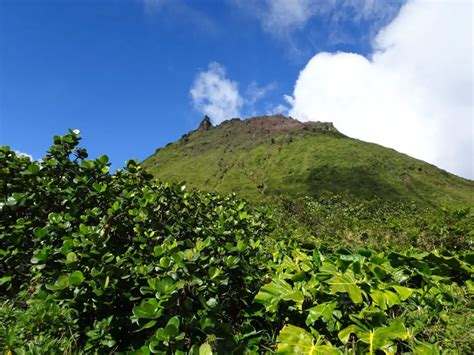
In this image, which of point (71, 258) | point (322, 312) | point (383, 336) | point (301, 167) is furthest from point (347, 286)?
point (301, 167)

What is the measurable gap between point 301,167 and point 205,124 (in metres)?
77.0

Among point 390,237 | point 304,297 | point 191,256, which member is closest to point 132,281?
point 191,256

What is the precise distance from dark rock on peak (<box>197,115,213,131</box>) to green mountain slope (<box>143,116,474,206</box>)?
16.1 meters

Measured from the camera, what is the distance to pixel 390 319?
267cm

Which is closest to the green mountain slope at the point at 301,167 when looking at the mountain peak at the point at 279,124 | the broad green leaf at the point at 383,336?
the mountain peak at the point at 279,124

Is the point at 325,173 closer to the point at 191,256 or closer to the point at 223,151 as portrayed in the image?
the point at 223,151

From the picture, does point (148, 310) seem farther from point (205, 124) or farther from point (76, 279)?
point (205, 124)

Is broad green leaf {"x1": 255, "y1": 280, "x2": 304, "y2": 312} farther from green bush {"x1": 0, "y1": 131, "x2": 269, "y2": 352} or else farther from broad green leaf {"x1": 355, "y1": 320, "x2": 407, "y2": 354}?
broad green leaf {"x1": 355, "y1": 320, "x2": 407, "y2": 354}

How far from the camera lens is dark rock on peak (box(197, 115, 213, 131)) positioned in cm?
17762

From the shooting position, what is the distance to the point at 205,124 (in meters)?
180

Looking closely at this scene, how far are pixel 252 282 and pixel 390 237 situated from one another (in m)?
18.6

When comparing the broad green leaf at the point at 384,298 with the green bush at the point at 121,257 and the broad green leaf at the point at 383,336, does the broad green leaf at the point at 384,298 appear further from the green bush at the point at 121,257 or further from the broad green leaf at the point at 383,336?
the green bush at the point at 121,257

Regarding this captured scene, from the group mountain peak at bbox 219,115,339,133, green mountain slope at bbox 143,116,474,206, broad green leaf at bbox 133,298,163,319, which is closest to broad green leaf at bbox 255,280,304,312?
broad green leaf at bbox 133,298,163,319

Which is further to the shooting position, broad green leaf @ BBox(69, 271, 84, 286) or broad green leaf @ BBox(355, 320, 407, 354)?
broad green leaf @ BBox(69, 271, 84, 286)
